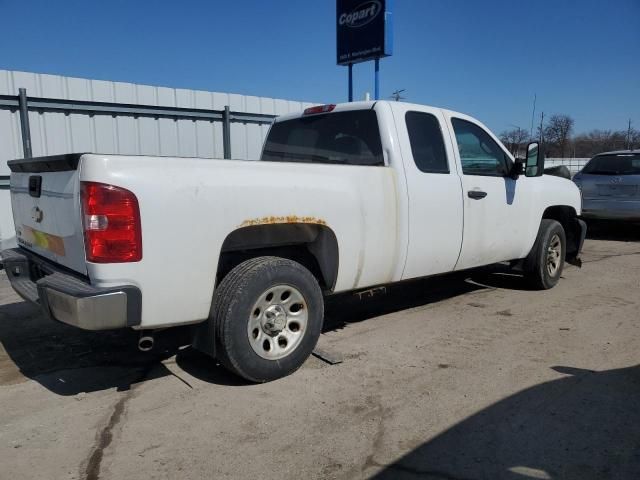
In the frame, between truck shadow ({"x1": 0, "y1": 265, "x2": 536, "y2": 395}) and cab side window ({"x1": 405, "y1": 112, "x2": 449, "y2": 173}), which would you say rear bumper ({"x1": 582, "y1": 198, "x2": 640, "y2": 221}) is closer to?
truck shadow ({"x1": 0, "y1": 265, "x2": 536, "y2": 395})

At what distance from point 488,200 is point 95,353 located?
374 centimetres

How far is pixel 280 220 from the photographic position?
3.61m

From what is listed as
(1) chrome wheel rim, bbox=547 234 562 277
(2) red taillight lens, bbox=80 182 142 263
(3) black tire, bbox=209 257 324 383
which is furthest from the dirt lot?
(1) chrome wheel rim, bbox=547 234 562 277

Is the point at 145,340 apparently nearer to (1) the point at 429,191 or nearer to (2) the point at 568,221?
(1) the point at 429,191

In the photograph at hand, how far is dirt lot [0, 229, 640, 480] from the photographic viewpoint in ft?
9.15

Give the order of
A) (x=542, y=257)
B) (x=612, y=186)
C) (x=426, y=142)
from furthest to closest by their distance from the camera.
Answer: (x=612, y=186) → (x=542, y=257) → (x=426, y=142)

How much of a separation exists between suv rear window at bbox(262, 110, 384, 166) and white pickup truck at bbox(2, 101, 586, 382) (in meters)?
0.01

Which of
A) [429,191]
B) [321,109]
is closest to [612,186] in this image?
[429,191]

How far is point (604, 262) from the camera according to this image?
8.25m

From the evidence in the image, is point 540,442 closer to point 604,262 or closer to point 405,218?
point 405,218

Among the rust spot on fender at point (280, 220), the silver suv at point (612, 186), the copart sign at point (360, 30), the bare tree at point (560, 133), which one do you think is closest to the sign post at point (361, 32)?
the copart sign at point (360, 30)

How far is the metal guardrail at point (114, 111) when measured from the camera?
8.05m

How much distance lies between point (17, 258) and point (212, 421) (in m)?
2.05

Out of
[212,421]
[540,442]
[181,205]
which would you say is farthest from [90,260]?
[540,442]
